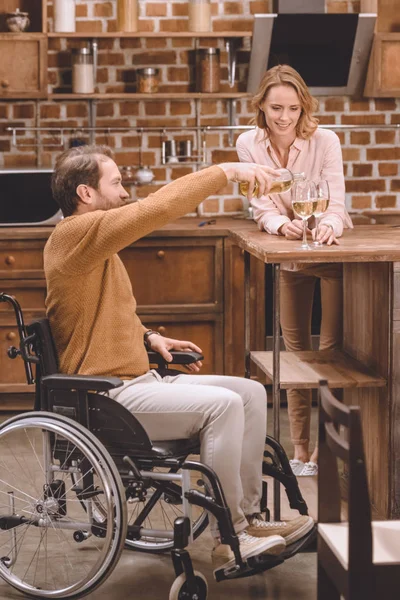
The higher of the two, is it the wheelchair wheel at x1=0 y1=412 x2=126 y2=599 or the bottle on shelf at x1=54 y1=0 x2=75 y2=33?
the bottle on shelf at x1=54 y1=0 x2=75 y2=33

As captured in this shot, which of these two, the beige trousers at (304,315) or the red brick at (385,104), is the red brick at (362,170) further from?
the beige trousers at (304,315)

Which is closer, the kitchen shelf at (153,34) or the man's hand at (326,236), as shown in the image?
the man's hand at (326,236)

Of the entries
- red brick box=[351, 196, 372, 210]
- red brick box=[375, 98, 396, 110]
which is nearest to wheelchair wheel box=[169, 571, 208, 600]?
red brick box=[351, 196, 372, 210]

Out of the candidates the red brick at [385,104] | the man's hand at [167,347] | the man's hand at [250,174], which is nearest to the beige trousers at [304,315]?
Answer: the man's hand at [167,347]

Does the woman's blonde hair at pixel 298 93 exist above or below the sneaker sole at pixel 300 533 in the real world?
above

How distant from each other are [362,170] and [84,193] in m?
2.59

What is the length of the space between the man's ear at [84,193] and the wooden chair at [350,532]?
3.27ft

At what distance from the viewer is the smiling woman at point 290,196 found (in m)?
3.30

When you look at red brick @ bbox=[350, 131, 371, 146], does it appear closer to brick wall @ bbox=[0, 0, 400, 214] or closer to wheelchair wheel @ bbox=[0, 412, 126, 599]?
brick wall @ bbox=[0, 0, 400, 214]

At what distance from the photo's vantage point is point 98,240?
2531 mm

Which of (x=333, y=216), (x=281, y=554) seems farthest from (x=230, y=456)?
(x=333, y=216)

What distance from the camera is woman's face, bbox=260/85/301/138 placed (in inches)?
130

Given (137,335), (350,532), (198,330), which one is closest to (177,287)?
(198,330)

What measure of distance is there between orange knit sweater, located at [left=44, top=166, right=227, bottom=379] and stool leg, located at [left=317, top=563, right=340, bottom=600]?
920mm
